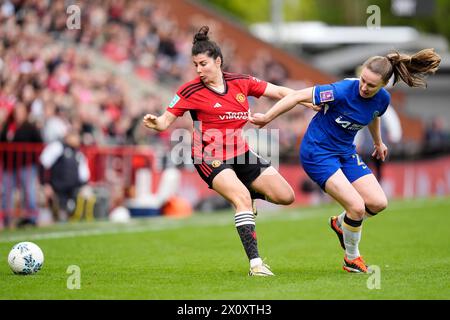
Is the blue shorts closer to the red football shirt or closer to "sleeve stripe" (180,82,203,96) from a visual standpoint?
the red football shirt

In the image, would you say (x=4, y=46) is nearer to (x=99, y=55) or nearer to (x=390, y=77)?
(x=99, y=55)

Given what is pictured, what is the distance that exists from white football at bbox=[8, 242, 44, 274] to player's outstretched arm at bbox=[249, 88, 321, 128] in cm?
259

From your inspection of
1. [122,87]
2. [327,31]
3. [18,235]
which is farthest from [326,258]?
[327,31]

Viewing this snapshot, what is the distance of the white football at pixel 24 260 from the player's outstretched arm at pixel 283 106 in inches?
102

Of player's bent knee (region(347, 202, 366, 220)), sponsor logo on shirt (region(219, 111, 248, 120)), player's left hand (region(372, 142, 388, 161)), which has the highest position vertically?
sponsor logo on shirt (region(219, 111, 248, 120))

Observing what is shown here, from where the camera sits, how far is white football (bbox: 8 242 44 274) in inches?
367

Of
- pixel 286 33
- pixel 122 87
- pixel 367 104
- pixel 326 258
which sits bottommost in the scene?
pixel 326 258

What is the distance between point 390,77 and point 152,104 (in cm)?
1292

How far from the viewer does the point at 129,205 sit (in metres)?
18.9

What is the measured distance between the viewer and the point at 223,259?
11.3m

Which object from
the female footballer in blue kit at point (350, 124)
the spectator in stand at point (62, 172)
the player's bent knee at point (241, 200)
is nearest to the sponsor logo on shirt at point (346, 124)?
the female footballer in blue kit at point (350, 124)

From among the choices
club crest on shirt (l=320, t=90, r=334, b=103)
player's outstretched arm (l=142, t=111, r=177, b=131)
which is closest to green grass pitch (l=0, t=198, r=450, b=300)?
player's outstretched arm (l=142, t=111, r=177, b=131)

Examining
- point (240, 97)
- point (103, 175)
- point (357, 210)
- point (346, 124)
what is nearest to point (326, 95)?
point (346, 124)

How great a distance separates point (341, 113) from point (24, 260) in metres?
3.56
